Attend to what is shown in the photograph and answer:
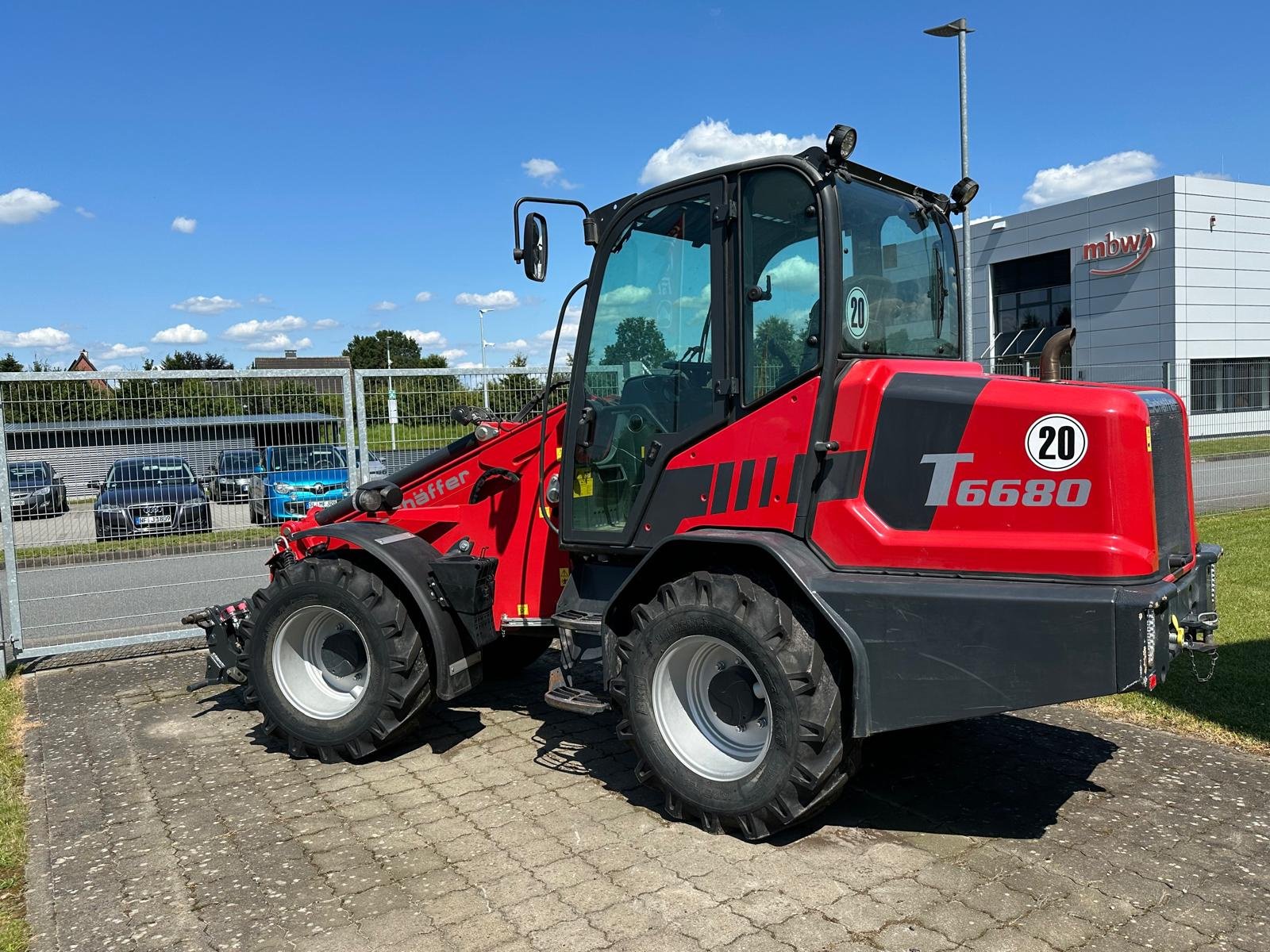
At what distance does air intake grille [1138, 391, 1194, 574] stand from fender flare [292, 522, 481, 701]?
3.15 m

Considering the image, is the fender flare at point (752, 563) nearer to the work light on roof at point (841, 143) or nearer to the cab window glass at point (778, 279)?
the cab window glass at point (778, 279)

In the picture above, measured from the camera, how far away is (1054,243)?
113ft

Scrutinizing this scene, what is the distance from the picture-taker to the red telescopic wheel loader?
3398 mm

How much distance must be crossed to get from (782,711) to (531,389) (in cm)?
494

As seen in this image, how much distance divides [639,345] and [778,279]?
768mm

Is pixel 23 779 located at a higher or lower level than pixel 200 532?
lower

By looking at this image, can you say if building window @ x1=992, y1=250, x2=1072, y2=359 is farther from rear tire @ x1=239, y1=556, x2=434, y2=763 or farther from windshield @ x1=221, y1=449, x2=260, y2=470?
rear tire @ x1=239, y1=556, x2=434, y2=763

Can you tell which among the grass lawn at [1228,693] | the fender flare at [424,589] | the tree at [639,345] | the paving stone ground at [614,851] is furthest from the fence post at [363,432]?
the grass lawn at [1228,693]

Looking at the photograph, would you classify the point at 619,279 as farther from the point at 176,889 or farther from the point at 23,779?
the point at 23,779

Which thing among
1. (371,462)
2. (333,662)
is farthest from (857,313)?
(371,462)

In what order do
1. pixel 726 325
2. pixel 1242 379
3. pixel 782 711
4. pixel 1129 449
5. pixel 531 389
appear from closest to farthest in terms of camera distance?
pixel 1129 449 → pixel 782 711 → pixel 726 325 → pixel 531 389 → pixel 1242 379

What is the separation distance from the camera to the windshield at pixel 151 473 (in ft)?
23.9

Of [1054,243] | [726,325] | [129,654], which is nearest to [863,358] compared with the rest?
[726,325]

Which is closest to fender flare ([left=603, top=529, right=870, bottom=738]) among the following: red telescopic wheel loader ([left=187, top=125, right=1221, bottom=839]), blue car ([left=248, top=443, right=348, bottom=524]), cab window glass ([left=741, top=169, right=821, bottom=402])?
red telescopic wheel loader ([left=187, top=125, right=1221, bottom=839])
